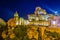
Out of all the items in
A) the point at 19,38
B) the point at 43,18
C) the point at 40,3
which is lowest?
the point at 19,38

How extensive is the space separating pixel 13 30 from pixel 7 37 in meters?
0.17

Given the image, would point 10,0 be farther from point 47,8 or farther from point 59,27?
point 59,27

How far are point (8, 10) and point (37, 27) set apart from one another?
67 cm

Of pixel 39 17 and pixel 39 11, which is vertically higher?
pixel 39 11

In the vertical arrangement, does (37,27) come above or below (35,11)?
below

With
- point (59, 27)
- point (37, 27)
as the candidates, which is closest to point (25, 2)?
point (37, 27)

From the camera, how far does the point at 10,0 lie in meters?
3.97

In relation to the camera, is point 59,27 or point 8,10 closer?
point 59,27

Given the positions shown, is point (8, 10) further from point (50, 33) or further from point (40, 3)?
point (50, 33)

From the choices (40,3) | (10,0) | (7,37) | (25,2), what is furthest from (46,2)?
(7,37)

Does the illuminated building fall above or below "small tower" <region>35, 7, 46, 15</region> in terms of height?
below

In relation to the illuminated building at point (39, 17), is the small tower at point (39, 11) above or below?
above

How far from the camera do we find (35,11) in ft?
12.7

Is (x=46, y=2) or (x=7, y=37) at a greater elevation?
(x=46, y=2)
